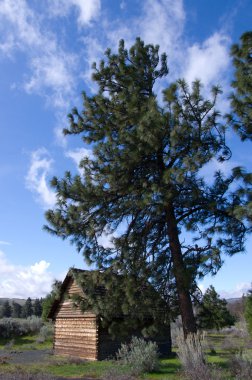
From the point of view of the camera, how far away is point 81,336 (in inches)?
921

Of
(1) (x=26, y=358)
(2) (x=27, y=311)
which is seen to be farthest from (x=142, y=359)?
(2) (x=27, y=311)

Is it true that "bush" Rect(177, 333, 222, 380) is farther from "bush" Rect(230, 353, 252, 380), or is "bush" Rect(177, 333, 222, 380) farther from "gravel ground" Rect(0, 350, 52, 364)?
"gravel ground" Rect(0, 350, 52, 364)

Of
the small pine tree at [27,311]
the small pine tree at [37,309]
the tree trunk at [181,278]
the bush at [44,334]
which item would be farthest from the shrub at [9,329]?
the tree trunk at [181,278]

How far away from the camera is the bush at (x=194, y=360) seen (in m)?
9.96

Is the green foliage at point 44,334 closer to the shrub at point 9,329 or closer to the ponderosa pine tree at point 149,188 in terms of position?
the shrub at point 9,329

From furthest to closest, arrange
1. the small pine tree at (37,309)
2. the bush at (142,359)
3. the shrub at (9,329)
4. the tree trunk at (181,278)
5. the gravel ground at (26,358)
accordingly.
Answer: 1. the small pine tree at (37,309)
2. the shrub at (9,329)
3. the gravel ground at (26,358)
4. the bush at (142,359)
5. the tree trunk at (181,278)

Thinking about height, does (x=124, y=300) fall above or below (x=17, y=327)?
above

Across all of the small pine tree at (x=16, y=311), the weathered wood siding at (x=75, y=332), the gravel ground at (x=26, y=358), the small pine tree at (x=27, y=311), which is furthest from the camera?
the small pine tree at (x=16, y=311)

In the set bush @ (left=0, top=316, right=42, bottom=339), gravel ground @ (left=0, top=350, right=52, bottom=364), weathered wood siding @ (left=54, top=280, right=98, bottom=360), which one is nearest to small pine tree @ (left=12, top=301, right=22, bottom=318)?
bush @ (left=0, top=316, right=42, bottom=339)

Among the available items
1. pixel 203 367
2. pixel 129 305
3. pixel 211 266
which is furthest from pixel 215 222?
pixel 203 367

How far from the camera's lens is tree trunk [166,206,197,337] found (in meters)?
12.4

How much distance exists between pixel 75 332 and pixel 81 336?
1053 millimetres

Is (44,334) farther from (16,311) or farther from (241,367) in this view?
(16,311)

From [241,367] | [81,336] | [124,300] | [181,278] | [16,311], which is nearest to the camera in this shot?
A: [241,367]
